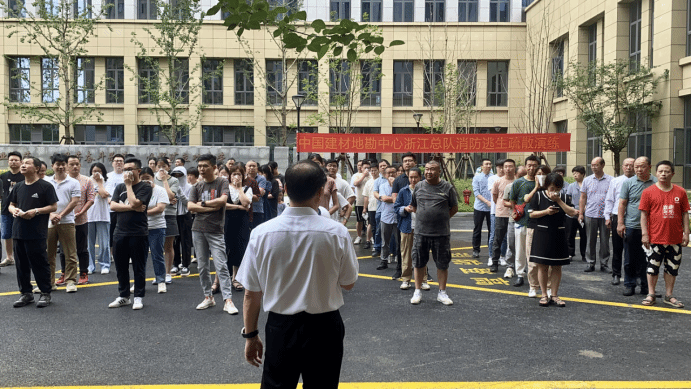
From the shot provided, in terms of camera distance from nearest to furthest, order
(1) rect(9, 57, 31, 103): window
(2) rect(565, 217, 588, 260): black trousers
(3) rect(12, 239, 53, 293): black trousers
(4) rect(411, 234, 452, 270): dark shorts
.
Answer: (3) rect(12, 239, 53, 293): black trousers < (4) rect(411, 234, 452, 270): dark shorts < (2) rect(565, 217, 588, 260): black trousers < (1) rect(9, 57, 31, 103): window

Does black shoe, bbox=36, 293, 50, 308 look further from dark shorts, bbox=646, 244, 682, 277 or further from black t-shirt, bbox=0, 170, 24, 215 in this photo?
dark shorts, bbox=646, 244, 682, 277

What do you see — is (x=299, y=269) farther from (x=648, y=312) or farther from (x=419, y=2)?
(x=419, y=2)

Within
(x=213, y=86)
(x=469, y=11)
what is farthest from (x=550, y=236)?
(x=469, y=11)

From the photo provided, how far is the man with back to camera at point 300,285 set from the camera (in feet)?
10.1

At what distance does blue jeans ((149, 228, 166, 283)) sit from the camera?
27.3ft

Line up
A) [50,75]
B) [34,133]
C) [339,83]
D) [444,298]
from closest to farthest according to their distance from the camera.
Answer: [444,298] < [339,83] < [50,75] < [34,133]

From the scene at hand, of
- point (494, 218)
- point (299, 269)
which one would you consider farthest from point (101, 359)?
point (494, 218)

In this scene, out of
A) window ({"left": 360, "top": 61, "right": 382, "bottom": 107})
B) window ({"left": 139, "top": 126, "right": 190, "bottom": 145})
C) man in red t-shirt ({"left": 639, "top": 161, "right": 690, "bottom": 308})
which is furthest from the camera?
window ({"left": 139, "top": 126, "right": 190, "bottom": 145})

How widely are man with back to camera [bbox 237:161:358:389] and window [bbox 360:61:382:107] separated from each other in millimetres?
32568

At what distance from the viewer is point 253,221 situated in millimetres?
10008

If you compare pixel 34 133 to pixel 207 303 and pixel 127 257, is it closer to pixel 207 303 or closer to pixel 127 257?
pixel 127 257

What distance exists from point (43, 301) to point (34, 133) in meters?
34.1

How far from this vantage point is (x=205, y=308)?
7246mm

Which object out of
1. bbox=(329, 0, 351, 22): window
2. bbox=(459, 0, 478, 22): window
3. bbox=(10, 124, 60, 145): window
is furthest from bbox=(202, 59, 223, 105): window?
bbox=(459, 0, 478, 22): window
